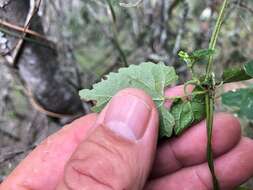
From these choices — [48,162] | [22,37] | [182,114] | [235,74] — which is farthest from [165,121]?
[22,37]

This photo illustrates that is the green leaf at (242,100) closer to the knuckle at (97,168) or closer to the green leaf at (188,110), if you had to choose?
the green leaf at (188,110)

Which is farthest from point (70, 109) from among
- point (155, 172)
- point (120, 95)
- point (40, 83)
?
point (120, 95)

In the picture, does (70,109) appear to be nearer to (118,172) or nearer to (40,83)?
(40,83)

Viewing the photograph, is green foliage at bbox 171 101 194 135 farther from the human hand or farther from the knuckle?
the knuckle

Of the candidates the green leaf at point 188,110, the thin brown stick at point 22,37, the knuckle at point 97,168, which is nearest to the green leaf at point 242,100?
the green leaf at point 188,110

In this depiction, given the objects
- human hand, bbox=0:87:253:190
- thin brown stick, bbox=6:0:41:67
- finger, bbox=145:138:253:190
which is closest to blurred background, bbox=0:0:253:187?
thin brown stick, bbox=6:0:41:67
